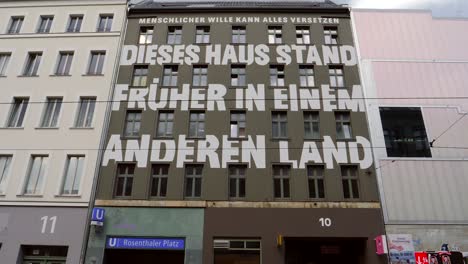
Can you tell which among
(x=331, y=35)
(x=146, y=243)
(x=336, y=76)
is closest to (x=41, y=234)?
(x=146, y=243)

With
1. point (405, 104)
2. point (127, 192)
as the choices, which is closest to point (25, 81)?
point (127, 192)

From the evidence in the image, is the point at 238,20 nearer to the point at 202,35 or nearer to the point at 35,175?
the point at 202,35

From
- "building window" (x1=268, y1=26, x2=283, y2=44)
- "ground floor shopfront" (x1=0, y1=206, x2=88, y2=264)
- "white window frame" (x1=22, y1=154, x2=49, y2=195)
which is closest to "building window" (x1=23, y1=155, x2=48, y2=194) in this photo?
"white window frame" (x1=22, y1=154, x2=49, y2=195)

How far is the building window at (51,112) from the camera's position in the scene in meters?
21.4

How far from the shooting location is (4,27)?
24734 millimetres

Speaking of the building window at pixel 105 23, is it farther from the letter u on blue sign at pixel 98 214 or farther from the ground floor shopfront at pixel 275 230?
the ground floor shopfront at pixel 275 230

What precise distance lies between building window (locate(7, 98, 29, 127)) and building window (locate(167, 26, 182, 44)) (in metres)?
9.99

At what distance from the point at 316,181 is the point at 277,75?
7.42 metres

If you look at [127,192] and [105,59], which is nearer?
[127,192]

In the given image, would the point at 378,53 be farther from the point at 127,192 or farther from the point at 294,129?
the point at 127,192

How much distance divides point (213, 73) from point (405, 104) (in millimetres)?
11986

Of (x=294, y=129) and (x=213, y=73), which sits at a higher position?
(x=213, y=73)

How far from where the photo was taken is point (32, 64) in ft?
77.6

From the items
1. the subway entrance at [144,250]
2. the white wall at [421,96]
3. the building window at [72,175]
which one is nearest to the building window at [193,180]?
the subway entrance at [144,250]
